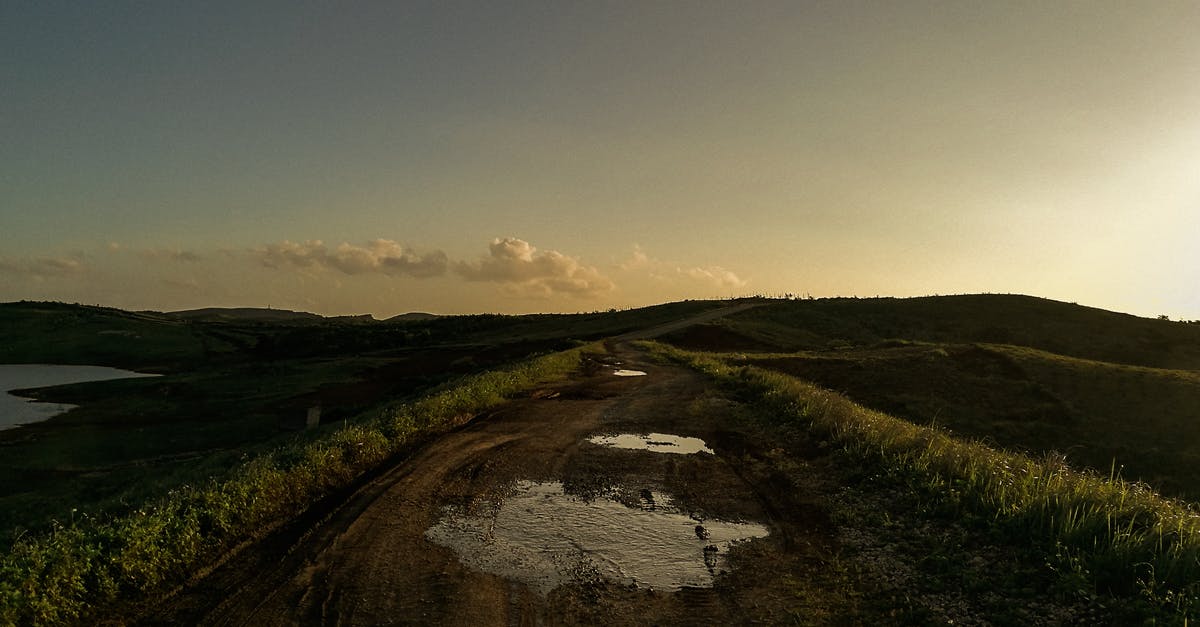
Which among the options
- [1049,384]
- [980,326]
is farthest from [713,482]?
[980,326]

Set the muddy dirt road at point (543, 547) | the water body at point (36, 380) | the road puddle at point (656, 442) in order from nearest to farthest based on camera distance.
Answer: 1. the muddy dirt road at point (543, 547)
2. the road puddle at point (656, 442)
3. the water body at point (36, 380)

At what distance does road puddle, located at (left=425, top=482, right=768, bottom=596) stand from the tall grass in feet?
11.0

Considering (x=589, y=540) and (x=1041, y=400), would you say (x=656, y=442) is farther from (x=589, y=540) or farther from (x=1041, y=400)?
(x=1041, y=400)

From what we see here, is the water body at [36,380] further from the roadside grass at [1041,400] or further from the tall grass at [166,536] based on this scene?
the roadside grass at [1041,400]

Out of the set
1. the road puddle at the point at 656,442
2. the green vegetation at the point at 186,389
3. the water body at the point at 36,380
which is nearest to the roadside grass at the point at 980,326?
the green vegetation at the point at 186,389

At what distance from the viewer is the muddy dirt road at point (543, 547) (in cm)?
808

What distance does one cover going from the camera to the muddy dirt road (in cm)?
808

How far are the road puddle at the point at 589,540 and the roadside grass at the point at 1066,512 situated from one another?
408 centimetres

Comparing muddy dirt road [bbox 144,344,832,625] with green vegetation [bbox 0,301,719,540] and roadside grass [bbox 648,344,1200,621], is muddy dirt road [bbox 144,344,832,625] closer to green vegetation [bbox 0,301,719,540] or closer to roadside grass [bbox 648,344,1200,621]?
roadside grass [bbox 648,344,1200,621]

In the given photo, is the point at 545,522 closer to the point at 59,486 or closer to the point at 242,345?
the point at 59,486

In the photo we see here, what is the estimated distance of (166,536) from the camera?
9.59 metres

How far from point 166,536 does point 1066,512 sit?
14.0 meters

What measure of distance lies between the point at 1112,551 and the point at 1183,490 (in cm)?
2197

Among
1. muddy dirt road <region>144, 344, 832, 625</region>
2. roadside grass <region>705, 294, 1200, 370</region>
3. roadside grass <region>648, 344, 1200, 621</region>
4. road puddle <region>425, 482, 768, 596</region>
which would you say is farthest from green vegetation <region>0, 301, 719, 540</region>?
roadside grass <region>705, 294, 1200, 370</region>
